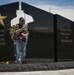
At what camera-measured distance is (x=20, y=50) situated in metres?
12.0

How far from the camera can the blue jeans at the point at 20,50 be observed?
1198cm

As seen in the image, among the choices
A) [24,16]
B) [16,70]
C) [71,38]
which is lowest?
[16,70]

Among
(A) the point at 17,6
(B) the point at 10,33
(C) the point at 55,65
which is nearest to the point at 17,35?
(B) the point at 10,33

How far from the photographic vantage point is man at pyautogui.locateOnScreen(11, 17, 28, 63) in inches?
471

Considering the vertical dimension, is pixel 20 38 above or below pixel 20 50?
above

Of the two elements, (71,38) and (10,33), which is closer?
(10,33)

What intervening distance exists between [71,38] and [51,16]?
52.7 inches

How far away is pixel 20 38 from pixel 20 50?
50cm

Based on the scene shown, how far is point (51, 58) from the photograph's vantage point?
12539 millimetres

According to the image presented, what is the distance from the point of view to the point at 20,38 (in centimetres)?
1196

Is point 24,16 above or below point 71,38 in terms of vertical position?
above

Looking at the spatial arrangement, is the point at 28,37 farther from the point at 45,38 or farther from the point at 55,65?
the point at 55,65

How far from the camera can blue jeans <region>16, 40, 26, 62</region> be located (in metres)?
12.0

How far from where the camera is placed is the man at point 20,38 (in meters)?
12.0
